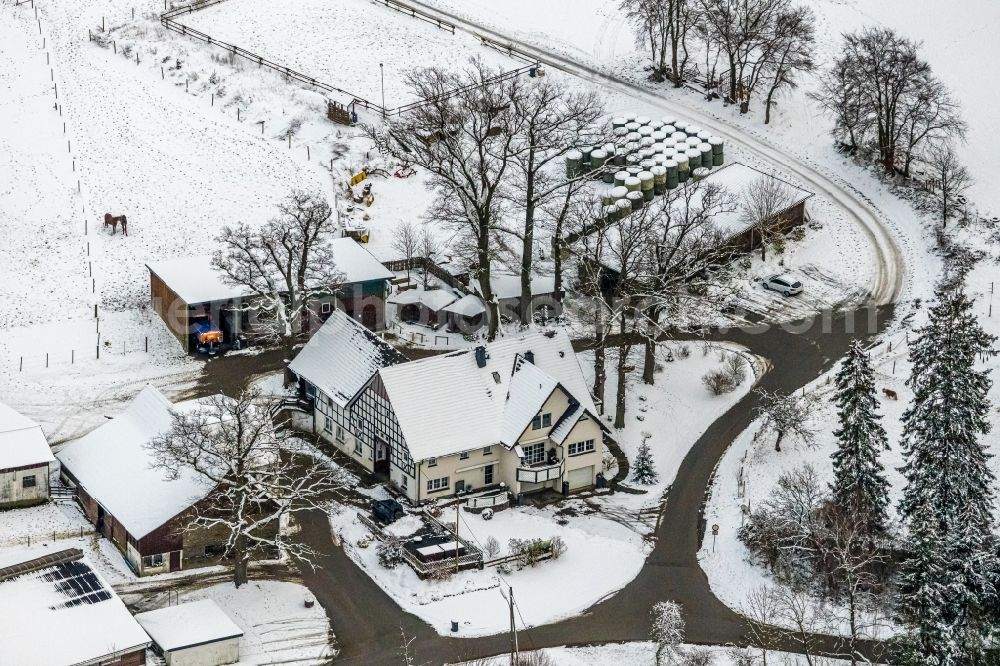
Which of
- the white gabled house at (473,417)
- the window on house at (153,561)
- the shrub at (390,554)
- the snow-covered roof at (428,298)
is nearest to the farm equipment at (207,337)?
the white gabled house at (473,417)

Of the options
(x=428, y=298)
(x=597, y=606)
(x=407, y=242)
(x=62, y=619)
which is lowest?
(x=597, y=606)

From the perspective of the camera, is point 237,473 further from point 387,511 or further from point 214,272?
point 214,272

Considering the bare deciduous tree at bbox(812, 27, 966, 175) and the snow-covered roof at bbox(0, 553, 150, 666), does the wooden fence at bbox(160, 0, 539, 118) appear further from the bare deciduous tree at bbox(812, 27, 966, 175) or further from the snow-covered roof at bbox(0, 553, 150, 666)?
the snow-covered roof at bbox(0, 553, 150, 666)

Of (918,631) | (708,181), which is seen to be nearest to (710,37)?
(708,181)

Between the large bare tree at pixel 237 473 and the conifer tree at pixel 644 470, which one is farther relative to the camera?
the conifer tree at pixel 644 470

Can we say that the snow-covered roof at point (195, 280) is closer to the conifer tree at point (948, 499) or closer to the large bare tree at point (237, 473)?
the large bare tree at point (237, 473)

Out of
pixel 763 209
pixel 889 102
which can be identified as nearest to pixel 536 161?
pixel 763 209

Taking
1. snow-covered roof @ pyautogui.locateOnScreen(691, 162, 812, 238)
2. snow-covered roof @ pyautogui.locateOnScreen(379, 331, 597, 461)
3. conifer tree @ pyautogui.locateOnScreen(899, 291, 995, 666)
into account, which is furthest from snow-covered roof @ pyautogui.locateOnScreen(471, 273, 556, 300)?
conifer tree @ pyautogui.locateOnScreen(899, 291, 995, 666)
